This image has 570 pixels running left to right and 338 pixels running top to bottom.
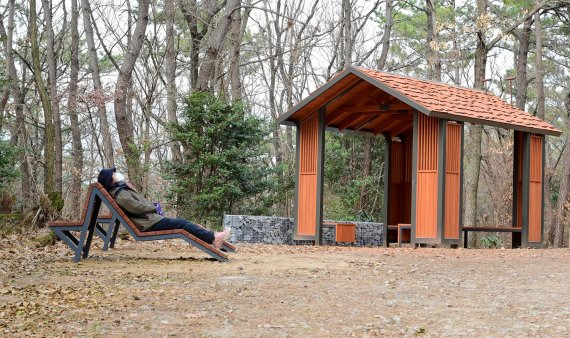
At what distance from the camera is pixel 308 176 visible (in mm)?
15867

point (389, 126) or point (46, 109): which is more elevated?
point (46, 109)

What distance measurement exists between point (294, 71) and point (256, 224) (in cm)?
1677

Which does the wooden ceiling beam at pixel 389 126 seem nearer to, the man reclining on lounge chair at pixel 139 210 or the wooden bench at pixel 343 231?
the wooden bench at pixel 343 231

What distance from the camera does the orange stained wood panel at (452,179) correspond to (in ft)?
46.6

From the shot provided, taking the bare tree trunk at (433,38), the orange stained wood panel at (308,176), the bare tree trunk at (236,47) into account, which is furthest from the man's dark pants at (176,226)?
the bare tree trunk at (236,47)

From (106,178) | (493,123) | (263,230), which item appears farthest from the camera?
(263,230)

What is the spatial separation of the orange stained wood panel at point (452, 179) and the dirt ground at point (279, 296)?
2893 mm

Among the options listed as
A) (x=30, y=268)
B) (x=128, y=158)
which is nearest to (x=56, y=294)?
(x=30, y=268)

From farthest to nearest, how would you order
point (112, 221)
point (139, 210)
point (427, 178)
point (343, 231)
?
point (343, 231) < point (427, 178) < point (112, 221) < point (139, 210)

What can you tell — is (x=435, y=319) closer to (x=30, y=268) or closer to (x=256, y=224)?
(x=30, y=268)

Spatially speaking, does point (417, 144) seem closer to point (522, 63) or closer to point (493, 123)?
point (493, 123)

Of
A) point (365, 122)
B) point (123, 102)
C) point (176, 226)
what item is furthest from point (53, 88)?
point (176, 226)

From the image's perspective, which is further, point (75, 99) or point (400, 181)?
point (75, 99)

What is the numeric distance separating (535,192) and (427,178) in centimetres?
289
